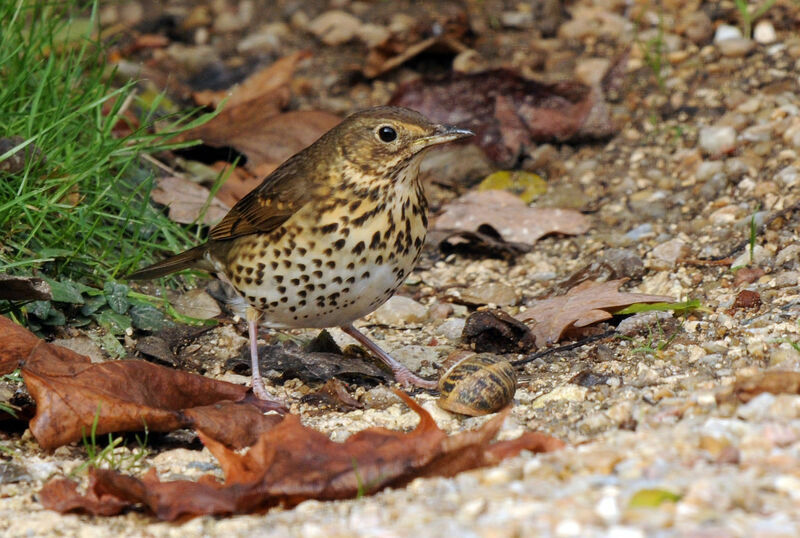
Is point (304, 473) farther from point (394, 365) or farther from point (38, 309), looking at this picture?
point (38, 309)

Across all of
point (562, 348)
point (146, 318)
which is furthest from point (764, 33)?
point (146, 318)

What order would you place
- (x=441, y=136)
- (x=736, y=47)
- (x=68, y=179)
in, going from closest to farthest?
1. (x=441, y=136)
2. (x=68, y=179)
3. (x=736, y=47)

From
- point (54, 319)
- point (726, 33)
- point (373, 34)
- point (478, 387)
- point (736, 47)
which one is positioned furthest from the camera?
point (373, 34)

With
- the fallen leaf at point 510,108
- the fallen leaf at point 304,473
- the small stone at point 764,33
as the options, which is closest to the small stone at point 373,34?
the fallen leaf at point 510,108

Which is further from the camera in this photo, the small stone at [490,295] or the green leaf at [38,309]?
the small stone at [490,295]

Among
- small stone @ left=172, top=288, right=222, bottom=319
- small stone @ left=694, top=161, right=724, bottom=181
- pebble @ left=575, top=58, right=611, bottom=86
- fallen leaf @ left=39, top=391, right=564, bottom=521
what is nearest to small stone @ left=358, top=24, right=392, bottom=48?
pebble @ left=575, top=58, right=611, bottom=86

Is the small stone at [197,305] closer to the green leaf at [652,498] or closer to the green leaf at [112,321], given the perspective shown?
the green leaf at [112,321]

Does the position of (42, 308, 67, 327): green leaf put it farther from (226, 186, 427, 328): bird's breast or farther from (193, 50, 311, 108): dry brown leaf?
(193, 50, 311, 108): dry brown leaf
